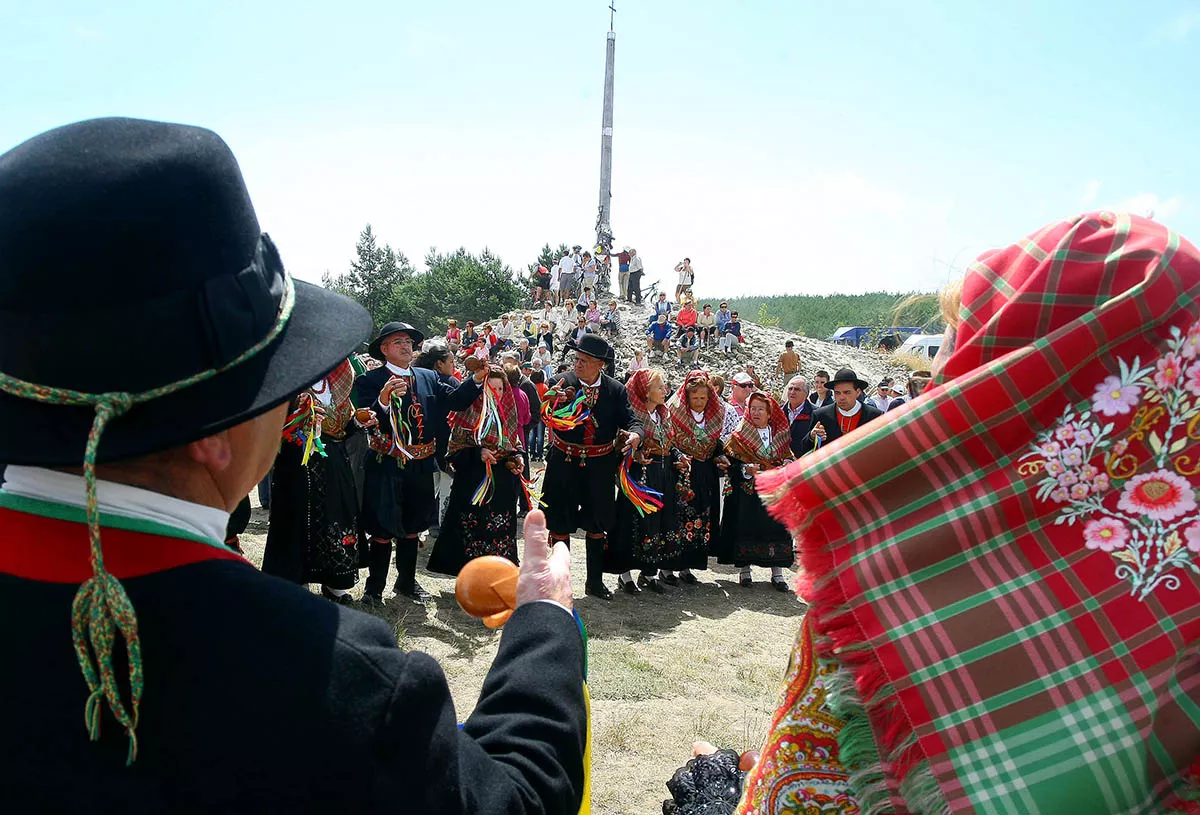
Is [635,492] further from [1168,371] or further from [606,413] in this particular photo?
[1168,371]

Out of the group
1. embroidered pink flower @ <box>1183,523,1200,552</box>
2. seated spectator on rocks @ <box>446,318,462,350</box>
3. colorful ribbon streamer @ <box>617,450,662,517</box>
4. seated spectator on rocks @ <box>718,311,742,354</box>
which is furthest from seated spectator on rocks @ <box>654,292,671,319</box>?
embroidered pink flower @ <box>1183,523,1200,552</box>

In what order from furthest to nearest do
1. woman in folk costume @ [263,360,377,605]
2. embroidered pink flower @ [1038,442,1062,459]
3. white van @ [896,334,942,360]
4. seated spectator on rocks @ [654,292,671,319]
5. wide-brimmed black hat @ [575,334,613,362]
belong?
seated spectator on rocks @ [654,292,671,319] < wide-brimmed black hat @ [575,334,613,362] < woman in folk costume @ [263,360,377,605] < white van @ [896,334,942,360] < embroidered pink flower @ [1038,442,1062,459]

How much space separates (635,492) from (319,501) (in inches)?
108

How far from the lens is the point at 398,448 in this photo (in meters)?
6.39

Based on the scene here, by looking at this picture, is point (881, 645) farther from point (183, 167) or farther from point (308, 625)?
point (183, 167)

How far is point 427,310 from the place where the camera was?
2279 inches

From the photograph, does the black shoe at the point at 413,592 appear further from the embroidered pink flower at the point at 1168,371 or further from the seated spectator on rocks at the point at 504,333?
the seated spectator on rocks at the point at 504,333

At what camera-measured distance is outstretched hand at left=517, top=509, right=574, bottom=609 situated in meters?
1.40

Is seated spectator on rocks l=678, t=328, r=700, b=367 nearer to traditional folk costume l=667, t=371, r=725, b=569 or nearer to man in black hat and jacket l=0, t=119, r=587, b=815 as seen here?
traditional folk costume l=667, t=371, r=725, b=569

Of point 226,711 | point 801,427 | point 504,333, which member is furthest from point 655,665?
point 504,333

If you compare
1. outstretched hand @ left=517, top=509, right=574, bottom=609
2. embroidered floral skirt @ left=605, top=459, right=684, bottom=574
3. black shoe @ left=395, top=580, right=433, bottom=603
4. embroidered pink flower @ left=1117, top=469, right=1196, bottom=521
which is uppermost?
embroidered pink flower @ left=1117, top=469, right=1196, bottom=521

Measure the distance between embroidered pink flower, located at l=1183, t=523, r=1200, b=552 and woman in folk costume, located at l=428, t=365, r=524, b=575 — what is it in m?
5.87

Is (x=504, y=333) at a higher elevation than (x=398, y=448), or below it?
below

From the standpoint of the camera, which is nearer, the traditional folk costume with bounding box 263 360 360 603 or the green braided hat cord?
the green braided hat cord
